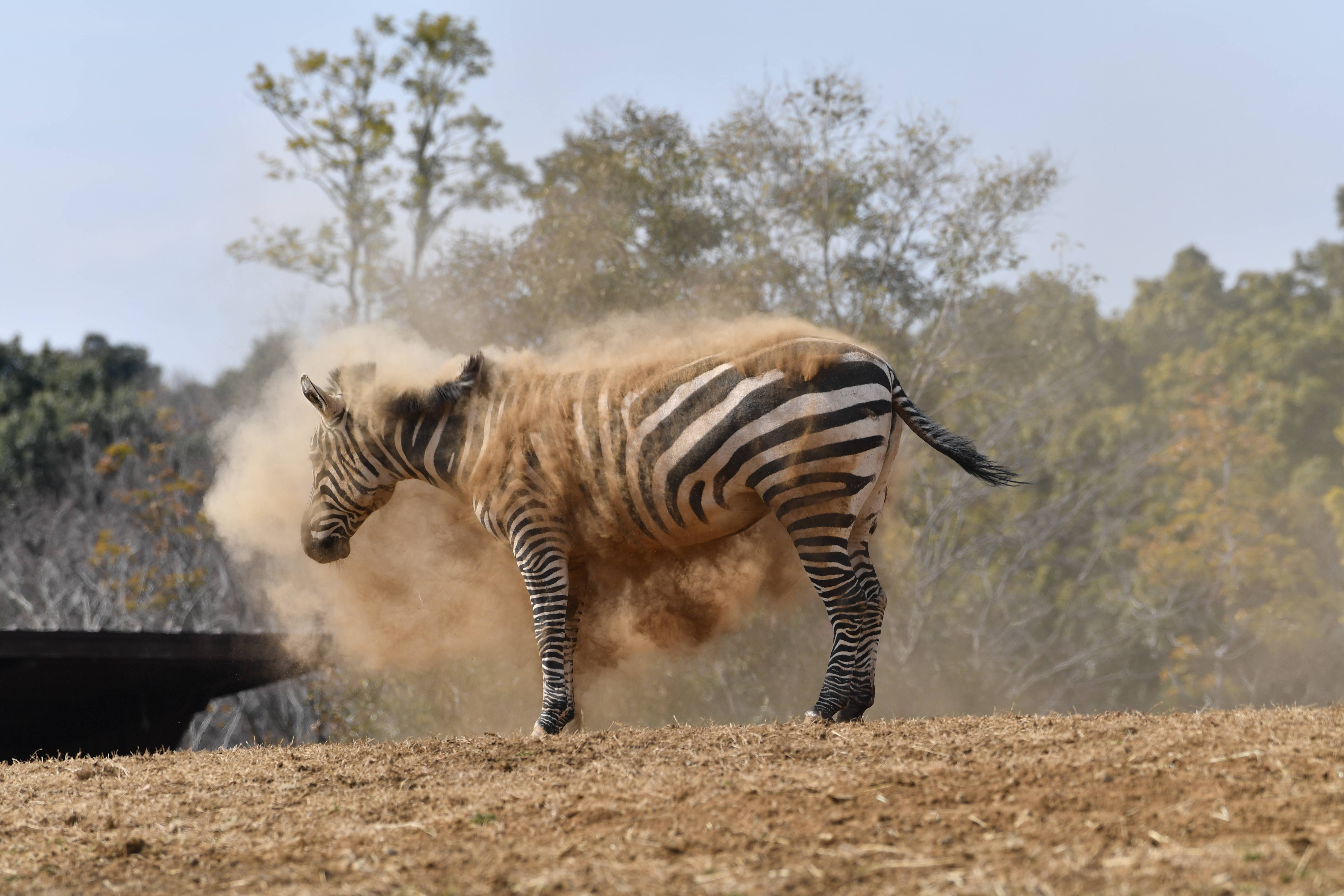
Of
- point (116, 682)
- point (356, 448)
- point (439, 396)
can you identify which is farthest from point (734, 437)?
point (116, 682)

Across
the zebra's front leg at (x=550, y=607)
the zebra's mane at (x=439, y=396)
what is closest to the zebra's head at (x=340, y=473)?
the zebra's mane at (x=439, y=396)

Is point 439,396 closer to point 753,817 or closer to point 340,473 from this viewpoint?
point 340,473

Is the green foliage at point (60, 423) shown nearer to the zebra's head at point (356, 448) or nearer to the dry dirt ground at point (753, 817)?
the zebra's head at point (356, 448)

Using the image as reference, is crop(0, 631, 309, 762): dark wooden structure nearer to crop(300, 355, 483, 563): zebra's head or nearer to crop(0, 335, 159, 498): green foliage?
crop(300, 355, 483, 563): zebra's head

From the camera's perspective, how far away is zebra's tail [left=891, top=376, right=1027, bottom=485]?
6.74 meters

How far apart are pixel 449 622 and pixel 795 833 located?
5.62 m

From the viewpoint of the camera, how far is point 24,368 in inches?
1032

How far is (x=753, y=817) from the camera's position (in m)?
3.89

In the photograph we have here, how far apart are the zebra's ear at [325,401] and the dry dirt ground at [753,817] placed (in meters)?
2.90

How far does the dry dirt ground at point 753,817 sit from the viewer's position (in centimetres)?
327

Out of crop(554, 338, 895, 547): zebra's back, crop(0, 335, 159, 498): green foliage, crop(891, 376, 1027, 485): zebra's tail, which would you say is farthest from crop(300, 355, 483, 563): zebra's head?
crop(0, 335, 159, 498): green foliage

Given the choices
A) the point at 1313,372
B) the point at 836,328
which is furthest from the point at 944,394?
the point at 1313,372

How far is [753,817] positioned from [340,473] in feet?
16.5

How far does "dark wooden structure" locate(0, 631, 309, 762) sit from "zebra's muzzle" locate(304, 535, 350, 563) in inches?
56.9
